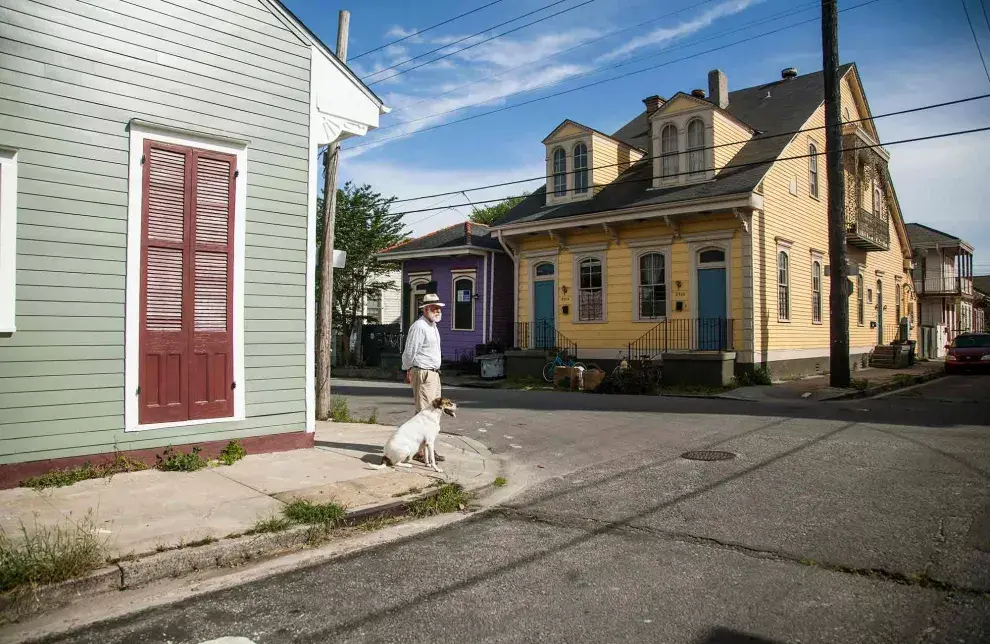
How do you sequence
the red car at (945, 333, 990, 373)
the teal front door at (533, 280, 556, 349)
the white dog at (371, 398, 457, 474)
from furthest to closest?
the red car at (945, 333, 990, 373) < the teal front door at (533, 280, 556, 349) < the white dog at (371, 398, 457, 474)

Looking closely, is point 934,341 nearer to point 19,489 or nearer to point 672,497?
point 672,497

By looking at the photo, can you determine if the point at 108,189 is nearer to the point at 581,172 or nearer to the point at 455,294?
the point at 581,172

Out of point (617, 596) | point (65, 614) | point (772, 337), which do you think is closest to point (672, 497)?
point (617, 596)

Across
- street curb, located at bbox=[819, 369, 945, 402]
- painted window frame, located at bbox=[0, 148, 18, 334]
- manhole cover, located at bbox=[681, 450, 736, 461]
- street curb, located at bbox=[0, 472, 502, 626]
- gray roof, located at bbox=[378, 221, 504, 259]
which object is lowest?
street curb, located at bbox=[0, 472, 502, 626]

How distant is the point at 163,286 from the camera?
7.27m

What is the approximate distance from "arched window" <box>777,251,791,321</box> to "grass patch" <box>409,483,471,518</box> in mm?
15564

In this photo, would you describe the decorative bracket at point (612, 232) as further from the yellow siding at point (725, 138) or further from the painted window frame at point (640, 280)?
the yellow siding at point (725, 138)

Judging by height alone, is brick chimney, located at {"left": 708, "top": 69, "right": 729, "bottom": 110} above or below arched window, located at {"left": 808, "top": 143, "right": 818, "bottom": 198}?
above

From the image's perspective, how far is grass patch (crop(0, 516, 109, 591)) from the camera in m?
4.00

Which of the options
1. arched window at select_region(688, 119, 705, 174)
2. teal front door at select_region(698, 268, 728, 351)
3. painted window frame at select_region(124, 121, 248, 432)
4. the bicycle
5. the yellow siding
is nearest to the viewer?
painted window frame at select_region(124, 121, 248, 432)

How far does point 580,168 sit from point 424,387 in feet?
50.3

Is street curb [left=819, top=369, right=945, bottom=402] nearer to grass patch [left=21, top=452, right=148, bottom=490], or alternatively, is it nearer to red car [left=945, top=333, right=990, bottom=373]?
red car [left=945, top=333, right=990, bottom=373]

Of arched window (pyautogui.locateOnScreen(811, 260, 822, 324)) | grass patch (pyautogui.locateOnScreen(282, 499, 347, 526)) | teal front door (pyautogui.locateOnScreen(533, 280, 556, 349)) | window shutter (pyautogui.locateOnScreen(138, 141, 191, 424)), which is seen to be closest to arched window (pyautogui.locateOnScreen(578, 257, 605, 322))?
teal front door (pyautogui.locateOnScreen(533, 280, 556, 349))

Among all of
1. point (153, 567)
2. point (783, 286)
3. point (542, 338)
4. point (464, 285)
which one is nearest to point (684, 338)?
point (783, 286)
